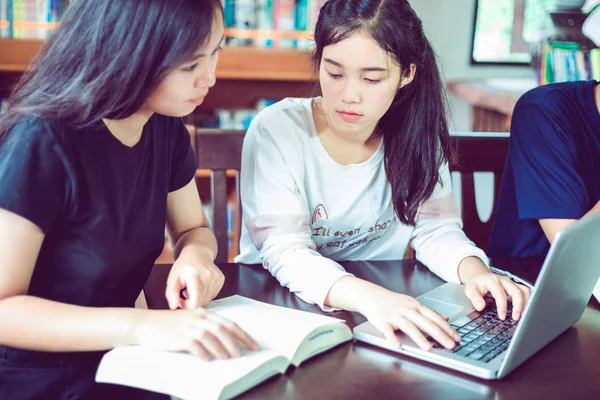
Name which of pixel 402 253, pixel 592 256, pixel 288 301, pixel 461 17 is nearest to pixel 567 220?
pixel 402 253

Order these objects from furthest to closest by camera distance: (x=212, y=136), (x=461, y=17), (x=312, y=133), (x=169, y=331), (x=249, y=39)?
(x=461, y=17), (x=249, y=39), (x=212, y=136), (x=312, y=133), (x=169, y=331)

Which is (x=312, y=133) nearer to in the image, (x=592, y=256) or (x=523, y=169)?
(x=523, y=169)

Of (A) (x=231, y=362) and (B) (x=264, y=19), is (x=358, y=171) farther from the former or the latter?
(B) (x=264, y=19)

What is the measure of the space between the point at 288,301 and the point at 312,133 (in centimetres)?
39

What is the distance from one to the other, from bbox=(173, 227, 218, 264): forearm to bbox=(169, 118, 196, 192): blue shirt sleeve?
8 cm

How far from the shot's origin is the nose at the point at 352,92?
1194 mm

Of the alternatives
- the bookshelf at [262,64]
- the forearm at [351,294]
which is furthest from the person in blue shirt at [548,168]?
the bookshelf at [262,64]

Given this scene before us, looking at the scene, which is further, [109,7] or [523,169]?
[523,169]

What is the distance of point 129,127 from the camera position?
3.30 feet

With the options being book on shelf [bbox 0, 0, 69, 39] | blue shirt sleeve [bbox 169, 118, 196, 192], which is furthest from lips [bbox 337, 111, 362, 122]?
book on shelf [bbox 0, 0, 69, 39]

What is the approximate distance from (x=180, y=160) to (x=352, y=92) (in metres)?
0.32

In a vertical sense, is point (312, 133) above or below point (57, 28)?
below

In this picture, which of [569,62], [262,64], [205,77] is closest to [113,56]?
[205,77]

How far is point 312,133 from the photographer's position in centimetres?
133
